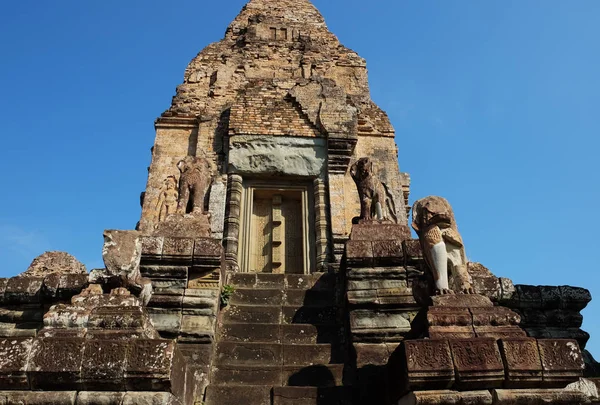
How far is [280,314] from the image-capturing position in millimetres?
7344

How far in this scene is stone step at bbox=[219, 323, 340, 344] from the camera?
22.2 feet

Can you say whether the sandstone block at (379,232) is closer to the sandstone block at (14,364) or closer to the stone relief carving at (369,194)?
the stone relief carving at (369,194)

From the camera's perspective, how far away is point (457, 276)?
5418mm

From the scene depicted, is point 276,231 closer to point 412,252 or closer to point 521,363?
point 412,252

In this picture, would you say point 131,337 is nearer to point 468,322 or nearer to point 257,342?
point 257,342

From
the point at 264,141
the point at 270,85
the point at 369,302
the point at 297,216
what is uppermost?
the point at 270,85

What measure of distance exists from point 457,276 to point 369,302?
166cm

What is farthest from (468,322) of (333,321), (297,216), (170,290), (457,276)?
(297,216)

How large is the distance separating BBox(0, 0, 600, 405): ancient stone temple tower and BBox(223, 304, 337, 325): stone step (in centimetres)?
3

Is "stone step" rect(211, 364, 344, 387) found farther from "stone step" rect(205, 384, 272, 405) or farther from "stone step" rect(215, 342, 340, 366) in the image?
"stone step" rect(205, 384, 272, 405)

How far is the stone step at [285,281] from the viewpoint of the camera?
8.22 m

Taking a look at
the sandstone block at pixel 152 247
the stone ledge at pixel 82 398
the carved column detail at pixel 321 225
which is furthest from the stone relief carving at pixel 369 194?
the stone ledge at pixel 82 398

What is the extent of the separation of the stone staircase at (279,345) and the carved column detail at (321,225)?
2207mm

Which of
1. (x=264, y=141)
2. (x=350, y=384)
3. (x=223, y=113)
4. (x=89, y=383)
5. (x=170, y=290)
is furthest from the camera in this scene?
(x=223, y=113)
